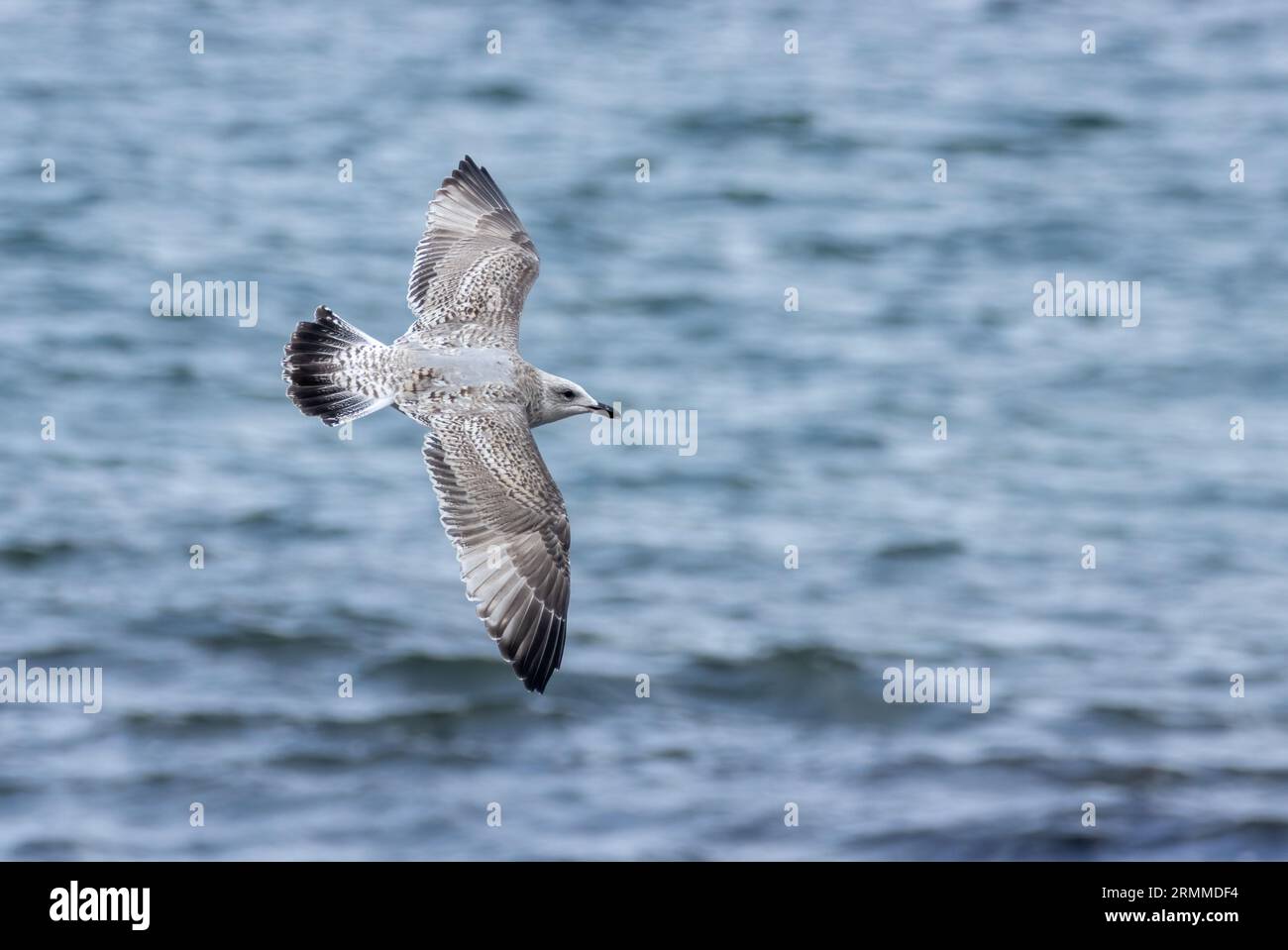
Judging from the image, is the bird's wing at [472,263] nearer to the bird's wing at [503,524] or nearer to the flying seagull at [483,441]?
the flying seagull at [483,441]

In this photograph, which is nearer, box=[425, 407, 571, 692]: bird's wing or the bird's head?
box=[425, 407, 571, 692]: bird's wing

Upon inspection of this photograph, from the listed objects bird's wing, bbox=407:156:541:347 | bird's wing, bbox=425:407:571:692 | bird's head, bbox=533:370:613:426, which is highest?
bird's wing, bbox=407:156:541:347

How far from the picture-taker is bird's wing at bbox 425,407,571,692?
827 centimetres

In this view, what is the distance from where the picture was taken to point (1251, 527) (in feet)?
60.6

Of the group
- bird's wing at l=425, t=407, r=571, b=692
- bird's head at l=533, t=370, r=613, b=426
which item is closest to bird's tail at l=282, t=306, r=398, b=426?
bird's wing at l=425, t=407, r=571, b=692

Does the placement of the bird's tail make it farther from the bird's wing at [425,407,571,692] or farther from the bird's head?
the bird's head

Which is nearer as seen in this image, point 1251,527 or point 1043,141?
point 1251,527

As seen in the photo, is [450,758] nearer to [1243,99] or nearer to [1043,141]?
[1043,141]

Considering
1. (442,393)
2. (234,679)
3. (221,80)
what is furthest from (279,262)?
(442,393)

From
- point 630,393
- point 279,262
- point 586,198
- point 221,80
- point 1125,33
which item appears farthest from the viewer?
point 1125,33

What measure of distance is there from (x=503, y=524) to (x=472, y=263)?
171cm

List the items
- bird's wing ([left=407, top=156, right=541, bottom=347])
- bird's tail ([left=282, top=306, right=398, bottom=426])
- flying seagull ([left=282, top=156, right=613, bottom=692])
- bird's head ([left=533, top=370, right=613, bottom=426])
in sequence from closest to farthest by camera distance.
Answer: bird's tail ([left=282, top=306, right=398, bottom=426]), flying seagull ([left=282, top=156, right=613, bottom=692]), bird's head ([left=533, top=370, right=613, bottom=426]), bird's wing ([left=407, top=156, right=541, bottom=347])

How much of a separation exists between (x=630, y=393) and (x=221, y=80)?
10911mm

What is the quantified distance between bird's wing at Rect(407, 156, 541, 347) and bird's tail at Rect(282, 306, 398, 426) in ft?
1.89
